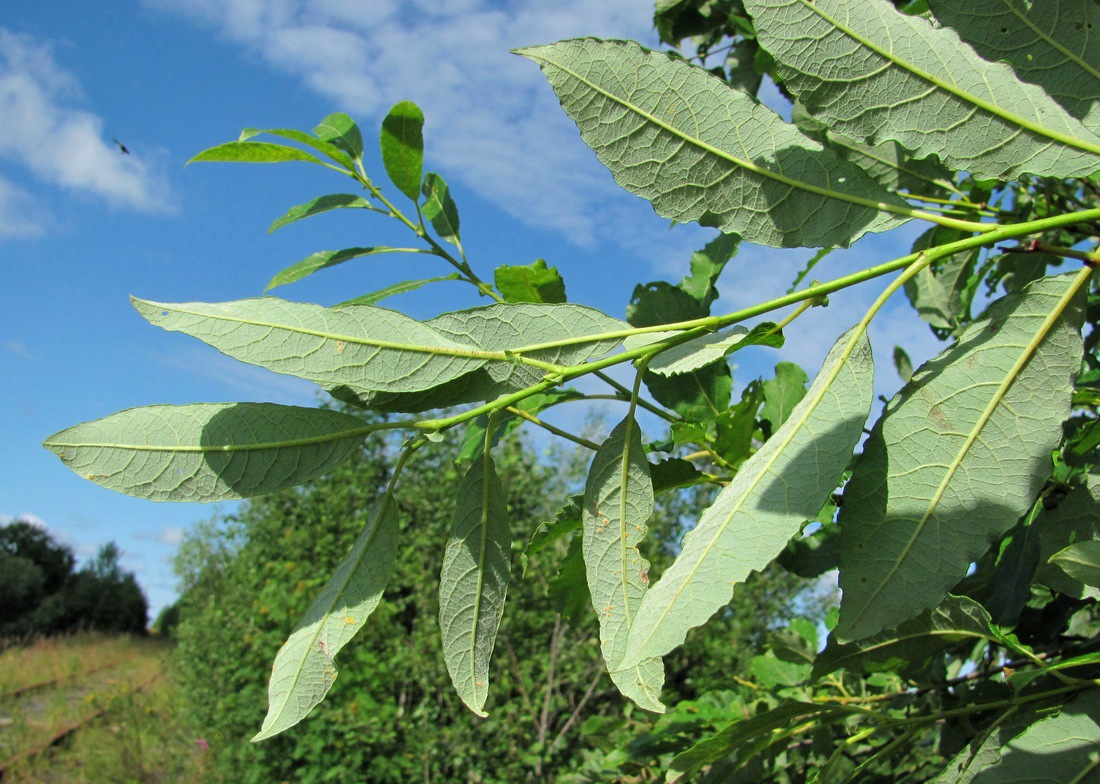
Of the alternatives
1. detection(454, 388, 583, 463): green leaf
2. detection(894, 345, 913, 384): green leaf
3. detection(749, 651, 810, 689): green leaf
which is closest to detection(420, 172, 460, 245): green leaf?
detection(454, 388, 583, 463): green leaf

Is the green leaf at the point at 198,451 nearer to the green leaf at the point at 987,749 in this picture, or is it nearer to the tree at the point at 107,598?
the green leaf at the point at 987,749

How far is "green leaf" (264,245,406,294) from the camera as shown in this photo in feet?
4.39

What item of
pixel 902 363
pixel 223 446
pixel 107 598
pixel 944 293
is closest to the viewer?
pixel 223 446

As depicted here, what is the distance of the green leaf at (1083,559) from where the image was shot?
72 centimetres

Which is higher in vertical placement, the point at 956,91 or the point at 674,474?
the point at 956,91

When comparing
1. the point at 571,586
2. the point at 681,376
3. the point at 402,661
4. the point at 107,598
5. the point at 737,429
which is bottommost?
the point at 402,661

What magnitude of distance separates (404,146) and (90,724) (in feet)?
42.5

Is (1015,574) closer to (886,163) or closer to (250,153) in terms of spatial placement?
(886,163)

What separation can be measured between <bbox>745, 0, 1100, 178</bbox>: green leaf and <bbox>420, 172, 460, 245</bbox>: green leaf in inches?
30.9

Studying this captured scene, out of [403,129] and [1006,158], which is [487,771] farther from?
[1006,158]

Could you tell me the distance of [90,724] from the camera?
448 inches

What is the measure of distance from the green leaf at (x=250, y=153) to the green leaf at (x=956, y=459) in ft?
3.15

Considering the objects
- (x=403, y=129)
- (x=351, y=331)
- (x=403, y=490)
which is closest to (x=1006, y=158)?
(x=351, y=331)

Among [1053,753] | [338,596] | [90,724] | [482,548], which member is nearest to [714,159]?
[482,548]
